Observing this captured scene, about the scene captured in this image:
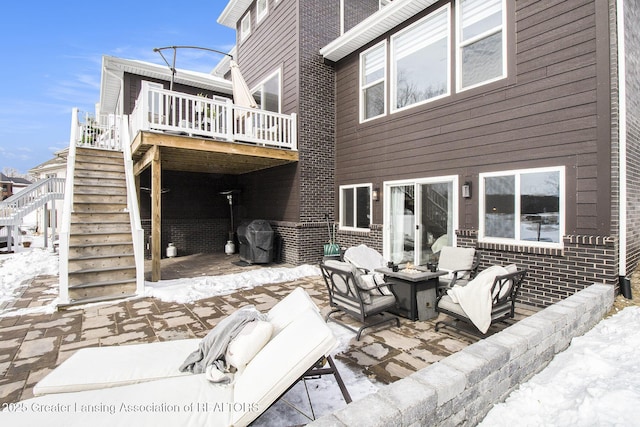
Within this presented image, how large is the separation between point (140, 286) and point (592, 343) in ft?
20.6

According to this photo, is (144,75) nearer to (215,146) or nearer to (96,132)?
(96,132)

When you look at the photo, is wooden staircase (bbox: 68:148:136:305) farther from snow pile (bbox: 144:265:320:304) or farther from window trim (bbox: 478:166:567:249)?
window trim (bbox: 478:166:567:249)

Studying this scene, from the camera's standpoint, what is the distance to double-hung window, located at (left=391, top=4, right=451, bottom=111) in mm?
6215

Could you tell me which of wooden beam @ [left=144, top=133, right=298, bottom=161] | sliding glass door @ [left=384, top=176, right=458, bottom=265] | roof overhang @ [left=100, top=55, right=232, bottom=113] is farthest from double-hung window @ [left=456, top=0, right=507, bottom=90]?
roof overhang @ [left=100, top=55, right=232, bottom=113]

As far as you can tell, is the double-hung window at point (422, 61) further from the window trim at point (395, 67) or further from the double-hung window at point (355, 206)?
the double-hung window at point (355, 206)

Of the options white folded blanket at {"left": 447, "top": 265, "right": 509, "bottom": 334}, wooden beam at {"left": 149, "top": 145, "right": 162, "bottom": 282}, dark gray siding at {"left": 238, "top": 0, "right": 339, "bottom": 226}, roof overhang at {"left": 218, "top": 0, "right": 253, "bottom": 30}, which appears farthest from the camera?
roof overhang at {"left": 218, "top": 0, "right": 253, "bottom": 30}

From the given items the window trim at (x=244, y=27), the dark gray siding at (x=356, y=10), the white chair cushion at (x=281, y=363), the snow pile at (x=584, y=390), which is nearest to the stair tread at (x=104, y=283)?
the white chair cushion at (x=281, y=363)

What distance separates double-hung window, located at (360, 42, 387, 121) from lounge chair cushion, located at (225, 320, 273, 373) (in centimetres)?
622

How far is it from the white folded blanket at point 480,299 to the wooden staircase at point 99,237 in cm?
519

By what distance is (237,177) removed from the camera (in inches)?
464

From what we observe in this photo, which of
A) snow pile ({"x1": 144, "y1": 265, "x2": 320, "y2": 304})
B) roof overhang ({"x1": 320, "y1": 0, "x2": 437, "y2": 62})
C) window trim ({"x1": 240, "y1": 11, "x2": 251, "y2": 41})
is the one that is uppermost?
window trim ({"x1": 240, "y1": 11, "x2": 251, "y2": 41})

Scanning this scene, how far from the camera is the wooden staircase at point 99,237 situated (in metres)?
5.47

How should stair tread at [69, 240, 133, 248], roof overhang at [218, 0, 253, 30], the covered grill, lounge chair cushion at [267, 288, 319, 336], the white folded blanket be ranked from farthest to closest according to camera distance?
roof overhang at [218, 0, 253, 30] < the covered grill < stair tread at [69, 240, 133, 248] < the white folded blanket < lounge chair cushion at [267, 288, 319, 336]

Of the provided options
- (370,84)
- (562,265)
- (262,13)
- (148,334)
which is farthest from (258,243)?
(262,13)
